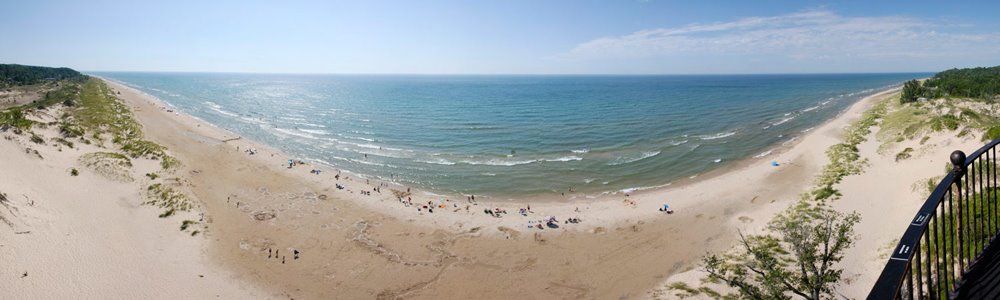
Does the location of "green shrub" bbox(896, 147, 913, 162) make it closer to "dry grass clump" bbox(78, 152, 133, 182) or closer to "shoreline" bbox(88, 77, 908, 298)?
"shoreline" bbox(88, 77, 908, 298)

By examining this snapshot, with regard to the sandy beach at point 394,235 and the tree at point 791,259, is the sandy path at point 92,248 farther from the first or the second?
the tree at point 791,259

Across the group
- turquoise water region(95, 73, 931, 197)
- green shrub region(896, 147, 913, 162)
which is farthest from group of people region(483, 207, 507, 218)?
green shrub region(896, 147, 913, 162)

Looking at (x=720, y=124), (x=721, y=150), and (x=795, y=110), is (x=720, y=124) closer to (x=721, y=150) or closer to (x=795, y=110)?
(x=721, y=150)

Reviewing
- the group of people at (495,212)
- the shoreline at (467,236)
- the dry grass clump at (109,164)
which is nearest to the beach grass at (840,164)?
the shoreline at (467,236)

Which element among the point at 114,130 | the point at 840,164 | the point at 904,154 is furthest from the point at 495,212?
the point at 114,130

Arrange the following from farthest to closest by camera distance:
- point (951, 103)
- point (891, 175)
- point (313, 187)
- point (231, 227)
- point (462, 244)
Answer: point (951, 103)
point (313, 187)
point (891, 175)
point (231, 227)
point (462, 244)

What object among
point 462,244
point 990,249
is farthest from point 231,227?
point 990,249

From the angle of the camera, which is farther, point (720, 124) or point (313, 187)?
point (720, 124)
